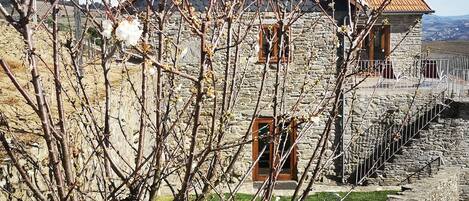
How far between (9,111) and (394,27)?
1600 cm

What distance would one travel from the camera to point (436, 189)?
10336 mm

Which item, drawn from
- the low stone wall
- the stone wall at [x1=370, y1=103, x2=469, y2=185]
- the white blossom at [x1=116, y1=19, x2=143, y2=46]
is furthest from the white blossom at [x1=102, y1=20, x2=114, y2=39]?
the stone wall at [x1=370, y1=103, x2=469, y2=185]

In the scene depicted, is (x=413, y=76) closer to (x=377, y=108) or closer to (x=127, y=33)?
(x=377, y=108)

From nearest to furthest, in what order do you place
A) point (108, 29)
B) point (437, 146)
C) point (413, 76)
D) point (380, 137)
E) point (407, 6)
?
1. point (108, 29)
2. point (437, 146)
3. point (380, 137)
4. point (413, 76)
5. point (407, 6)

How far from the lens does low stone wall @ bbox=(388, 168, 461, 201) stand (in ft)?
31.0

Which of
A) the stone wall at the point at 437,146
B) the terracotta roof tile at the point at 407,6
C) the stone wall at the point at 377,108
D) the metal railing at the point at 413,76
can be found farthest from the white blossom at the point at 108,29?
the terracotta roof tile at the point at 407,6

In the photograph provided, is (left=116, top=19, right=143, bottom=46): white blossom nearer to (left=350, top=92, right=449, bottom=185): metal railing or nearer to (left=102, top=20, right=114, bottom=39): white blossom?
(left=102, top=20, right=114, bottom=39): white blossom

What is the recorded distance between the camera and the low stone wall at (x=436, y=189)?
946cm

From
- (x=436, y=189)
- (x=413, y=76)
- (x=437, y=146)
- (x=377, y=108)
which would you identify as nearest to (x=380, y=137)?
(x=377, y=108)

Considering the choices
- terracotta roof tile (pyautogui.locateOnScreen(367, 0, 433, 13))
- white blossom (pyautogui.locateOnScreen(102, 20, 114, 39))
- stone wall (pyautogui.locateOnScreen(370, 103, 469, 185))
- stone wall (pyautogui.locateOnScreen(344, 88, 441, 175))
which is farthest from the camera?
terracotta roof tile (pyautogui.locateOnScreen(367, 0, 433, 13))

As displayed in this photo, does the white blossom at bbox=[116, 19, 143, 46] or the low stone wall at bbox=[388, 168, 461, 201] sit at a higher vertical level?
the white blossom at bbox=[116, 19, 143, 46]

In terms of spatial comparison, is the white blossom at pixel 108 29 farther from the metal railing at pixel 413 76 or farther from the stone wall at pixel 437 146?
the stone wall at pixel 437 146

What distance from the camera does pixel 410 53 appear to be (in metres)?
20.2

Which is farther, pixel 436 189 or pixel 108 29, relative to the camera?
pixel 436 189
